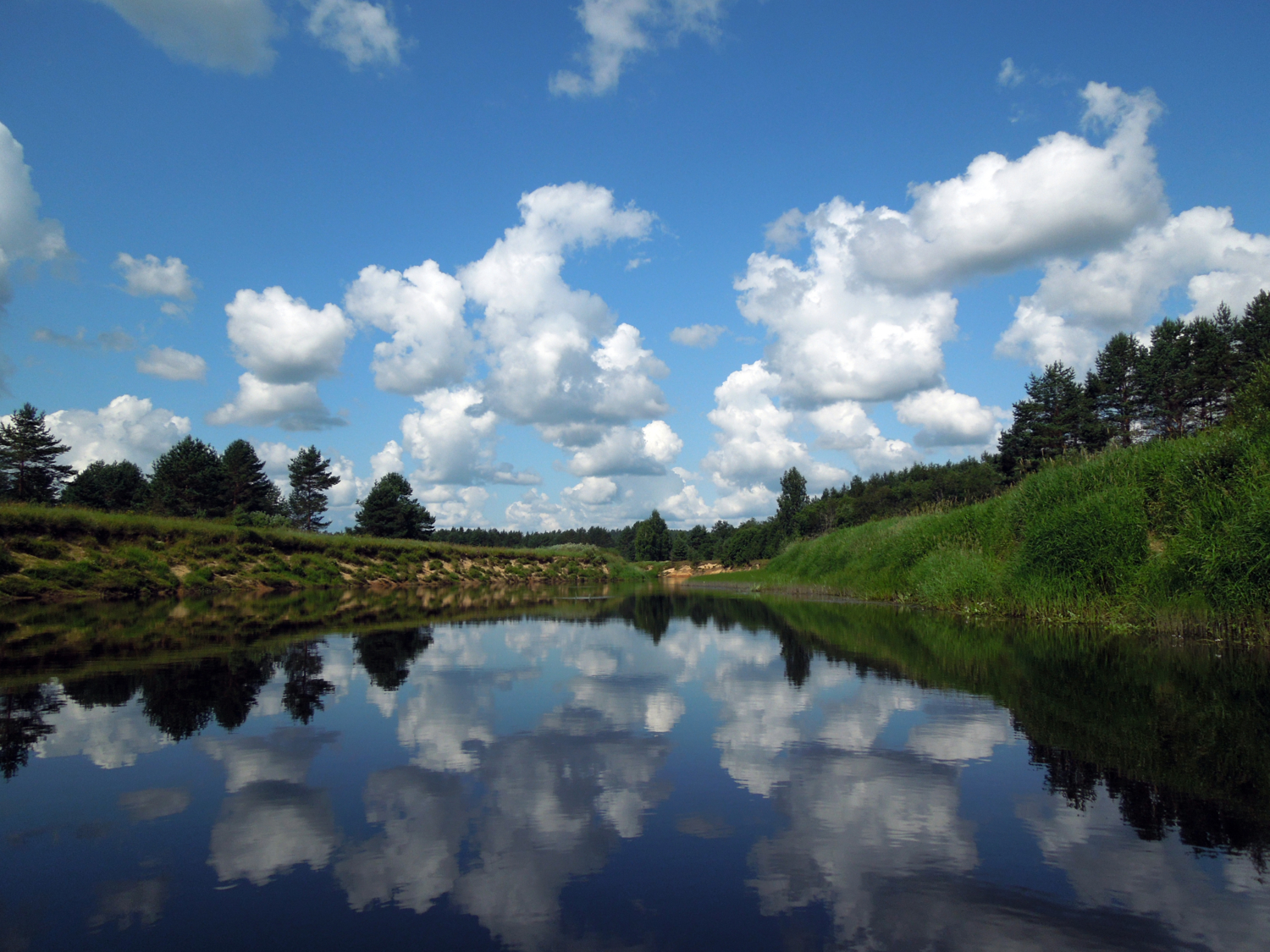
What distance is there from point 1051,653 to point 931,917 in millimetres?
8712

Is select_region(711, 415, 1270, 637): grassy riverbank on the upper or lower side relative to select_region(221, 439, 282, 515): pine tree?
lower

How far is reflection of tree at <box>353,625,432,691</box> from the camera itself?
835 centimetres

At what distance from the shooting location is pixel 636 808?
3990mm

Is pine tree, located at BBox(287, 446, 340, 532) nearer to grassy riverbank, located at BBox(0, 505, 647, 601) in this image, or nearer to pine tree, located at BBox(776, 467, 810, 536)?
grassy riverbank, located at BBox(0, 505, 647, 601)

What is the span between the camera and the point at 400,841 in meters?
3.46

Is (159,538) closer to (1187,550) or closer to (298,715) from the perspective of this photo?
(298,715)

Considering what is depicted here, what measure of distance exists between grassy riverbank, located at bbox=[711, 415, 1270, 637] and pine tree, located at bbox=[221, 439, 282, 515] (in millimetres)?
69370

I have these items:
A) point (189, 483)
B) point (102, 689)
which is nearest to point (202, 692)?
point (102, 689)

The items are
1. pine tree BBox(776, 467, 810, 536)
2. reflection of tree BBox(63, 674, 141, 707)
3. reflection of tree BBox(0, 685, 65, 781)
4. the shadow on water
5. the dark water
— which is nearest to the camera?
the dark water

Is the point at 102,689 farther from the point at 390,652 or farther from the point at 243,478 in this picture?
the point at 243,478

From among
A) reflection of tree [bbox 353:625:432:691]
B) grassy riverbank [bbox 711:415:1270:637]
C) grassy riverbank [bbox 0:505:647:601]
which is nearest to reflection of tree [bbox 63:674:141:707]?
reflection of tree [bbox 353:625:432:691]

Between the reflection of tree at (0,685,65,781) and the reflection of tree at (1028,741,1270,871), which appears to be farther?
the reflection of tree at (0,685,65,781)

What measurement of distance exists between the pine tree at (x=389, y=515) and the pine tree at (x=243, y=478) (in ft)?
34.2

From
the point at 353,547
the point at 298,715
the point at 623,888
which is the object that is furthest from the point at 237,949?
the point at 353,547
